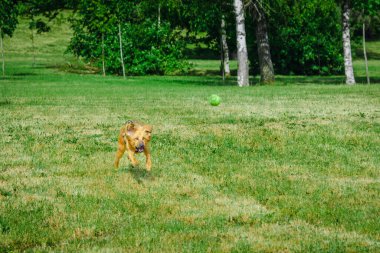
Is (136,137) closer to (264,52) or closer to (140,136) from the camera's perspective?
(140,136)

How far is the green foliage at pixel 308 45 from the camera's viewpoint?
54.4 m

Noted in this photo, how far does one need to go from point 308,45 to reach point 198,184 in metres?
46.9

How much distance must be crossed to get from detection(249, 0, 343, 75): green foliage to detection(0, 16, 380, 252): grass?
35.6m

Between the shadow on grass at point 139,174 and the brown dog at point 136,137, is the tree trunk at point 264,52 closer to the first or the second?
the shadow on grass at point 139,174

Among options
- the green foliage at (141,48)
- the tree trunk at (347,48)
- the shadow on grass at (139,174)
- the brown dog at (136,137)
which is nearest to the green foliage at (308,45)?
the green foliage at (141,48)

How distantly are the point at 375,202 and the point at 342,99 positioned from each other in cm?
1701

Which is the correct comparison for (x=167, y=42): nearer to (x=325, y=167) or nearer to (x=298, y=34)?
(x=298, y=34)

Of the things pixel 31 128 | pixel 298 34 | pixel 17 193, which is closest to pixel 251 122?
pixel 31 128

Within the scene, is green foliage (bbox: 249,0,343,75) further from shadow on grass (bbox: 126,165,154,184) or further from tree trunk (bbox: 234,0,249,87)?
shadow on grass (bbox: 126,165,154,184)

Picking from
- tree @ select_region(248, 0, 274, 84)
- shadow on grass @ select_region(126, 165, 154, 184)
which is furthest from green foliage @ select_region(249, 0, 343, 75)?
shadow on grass @ select_region(126, 165, 154, 184)

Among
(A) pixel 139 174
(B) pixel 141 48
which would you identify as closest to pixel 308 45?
(B) pixel 141 48

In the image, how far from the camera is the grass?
6730 millimetres

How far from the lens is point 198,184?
955cm

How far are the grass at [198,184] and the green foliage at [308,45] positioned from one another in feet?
117
